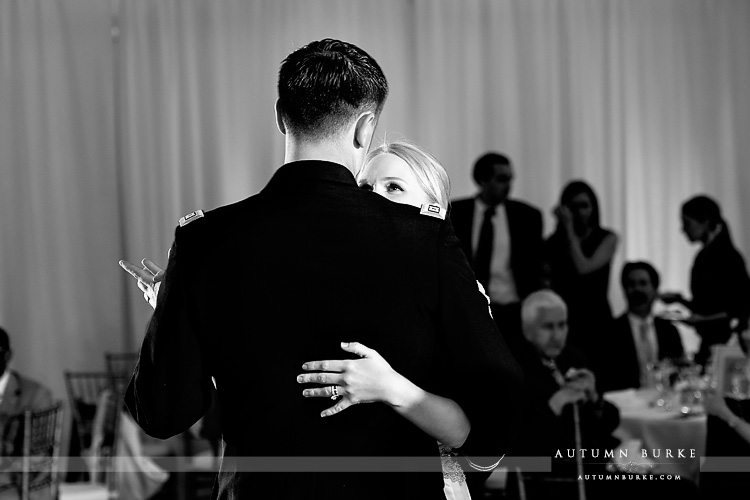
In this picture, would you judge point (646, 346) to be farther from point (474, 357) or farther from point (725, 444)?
point (474, 357)

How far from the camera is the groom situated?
141cm

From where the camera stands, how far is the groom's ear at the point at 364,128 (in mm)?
1465

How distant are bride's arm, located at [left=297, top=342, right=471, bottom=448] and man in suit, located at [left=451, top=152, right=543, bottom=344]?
14.1ft

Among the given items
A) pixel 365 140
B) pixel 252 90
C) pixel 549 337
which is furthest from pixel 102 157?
pixel 365 140

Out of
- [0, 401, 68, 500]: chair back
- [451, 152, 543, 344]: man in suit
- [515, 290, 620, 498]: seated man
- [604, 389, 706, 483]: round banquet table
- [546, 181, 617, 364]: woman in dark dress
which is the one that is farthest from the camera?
[546, 181, 617, 364]: woman in dark dress

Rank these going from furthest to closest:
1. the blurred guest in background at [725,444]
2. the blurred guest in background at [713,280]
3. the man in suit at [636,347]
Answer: the blurred guest in background at [713,280] → the man in suit at [636,347] → the blurred guest in background at [725,444]

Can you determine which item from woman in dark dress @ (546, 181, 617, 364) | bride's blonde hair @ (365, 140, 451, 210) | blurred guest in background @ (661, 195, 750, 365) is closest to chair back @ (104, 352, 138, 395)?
woman in dark dress @ (546, 181, 617, 364)

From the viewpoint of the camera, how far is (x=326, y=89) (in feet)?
4.72

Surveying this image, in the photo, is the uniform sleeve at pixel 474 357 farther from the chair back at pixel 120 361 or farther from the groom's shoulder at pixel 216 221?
the chair back at pixel 120 361

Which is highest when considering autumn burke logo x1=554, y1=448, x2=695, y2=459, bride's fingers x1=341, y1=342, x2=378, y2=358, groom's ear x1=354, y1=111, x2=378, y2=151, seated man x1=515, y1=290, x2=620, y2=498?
groom's ear x1=354, y1=111, x2=378, y2=151

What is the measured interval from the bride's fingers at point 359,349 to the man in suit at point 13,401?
3.49 metres

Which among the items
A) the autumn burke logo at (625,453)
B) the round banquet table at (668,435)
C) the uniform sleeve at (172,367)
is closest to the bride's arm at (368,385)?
the uniform sleeve at (172,367)

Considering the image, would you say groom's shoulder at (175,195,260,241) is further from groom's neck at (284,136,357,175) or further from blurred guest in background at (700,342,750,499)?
blurred guest in background at (700,342,750,499)

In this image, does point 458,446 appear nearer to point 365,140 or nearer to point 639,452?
point 365,140
